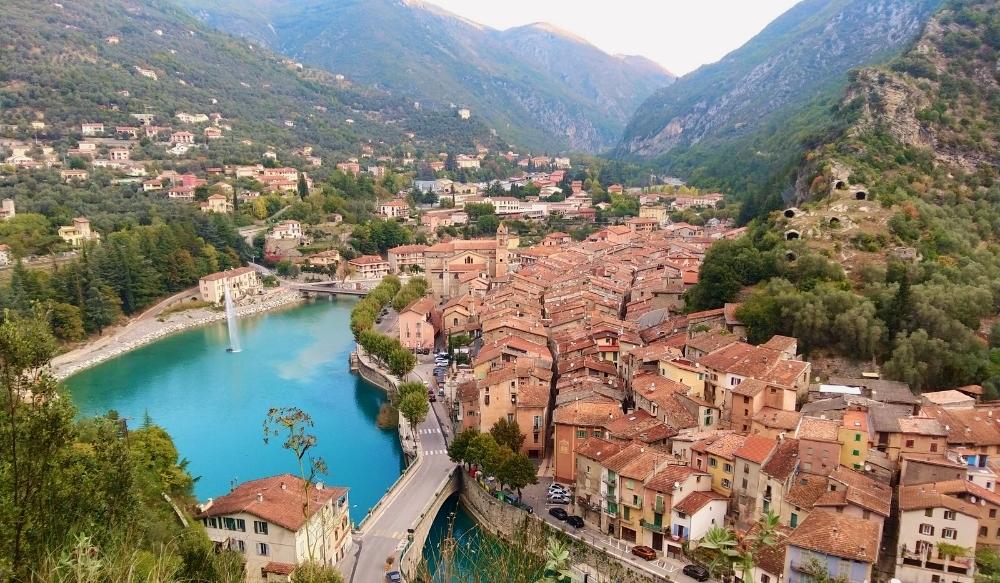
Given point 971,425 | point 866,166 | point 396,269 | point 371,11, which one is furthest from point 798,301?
point 371,11

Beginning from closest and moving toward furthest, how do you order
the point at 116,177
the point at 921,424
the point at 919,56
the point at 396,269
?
1. the point at 921,424
2. the point at 919,56
3. the point at 396,269
4. the point at 116,177

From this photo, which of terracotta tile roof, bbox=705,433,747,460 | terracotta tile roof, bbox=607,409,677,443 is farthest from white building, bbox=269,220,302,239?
terracotta tile roof, bbox=705,433,747,460

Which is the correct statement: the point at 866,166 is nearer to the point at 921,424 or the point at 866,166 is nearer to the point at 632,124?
the point at 921,424

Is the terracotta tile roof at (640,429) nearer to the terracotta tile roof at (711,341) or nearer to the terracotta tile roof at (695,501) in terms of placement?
the terracotta tile roof at (695,501)

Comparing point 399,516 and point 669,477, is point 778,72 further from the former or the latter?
point 399,516

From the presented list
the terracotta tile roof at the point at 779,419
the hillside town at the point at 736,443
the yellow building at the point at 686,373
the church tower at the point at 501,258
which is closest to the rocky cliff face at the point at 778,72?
the church tower at the point at 501,258

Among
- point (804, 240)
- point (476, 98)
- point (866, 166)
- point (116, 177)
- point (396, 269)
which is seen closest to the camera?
point (804, 240)
